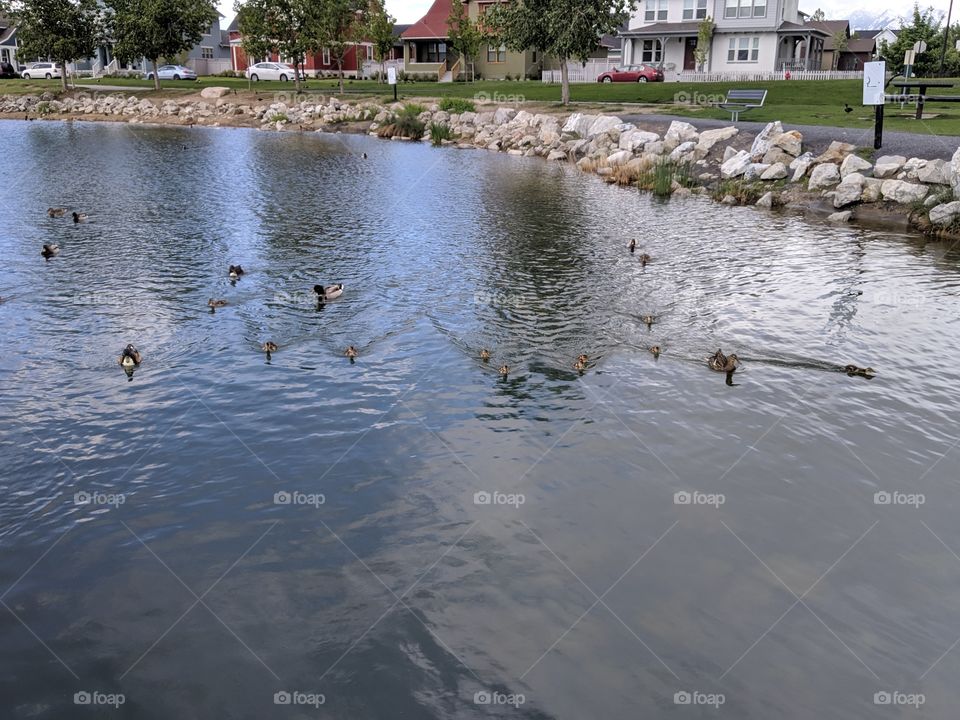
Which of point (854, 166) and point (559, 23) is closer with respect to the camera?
point (854, 166)

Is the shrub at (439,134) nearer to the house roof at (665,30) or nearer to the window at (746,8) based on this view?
the house roof at (665,30)

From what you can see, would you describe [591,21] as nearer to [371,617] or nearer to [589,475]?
[589,475]

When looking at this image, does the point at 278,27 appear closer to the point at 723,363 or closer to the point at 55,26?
the point at 55,26

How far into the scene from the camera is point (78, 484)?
10.4 metres

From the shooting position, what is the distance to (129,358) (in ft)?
44.5

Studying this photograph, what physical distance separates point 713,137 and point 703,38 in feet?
120

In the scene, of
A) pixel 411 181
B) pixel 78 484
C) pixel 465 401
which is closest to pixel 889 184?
pixel 411 181

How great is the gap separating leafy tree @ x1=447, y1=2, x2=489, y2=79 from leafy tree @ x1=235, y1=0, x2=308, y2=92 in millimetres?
13706

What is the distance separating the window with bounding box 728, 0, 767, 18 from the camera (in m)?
66.9

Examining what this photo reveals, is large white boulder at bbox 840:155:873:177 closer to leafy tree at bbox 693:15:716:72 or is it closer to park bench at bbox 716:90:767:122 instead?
park bench at bbox 716:90:767:122

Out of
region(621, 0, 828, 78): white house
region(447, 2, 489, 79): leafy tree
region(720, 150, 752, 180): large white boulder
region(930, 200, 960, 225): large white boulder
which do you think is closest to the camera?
region(930, 200, 960, 225): large white boulder

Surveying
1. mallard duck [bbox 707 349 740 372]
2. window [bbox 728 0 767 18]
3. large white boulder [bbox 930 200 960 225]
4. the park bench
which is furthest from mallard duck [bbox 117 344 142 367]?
window [bbox 728 0 767 18]

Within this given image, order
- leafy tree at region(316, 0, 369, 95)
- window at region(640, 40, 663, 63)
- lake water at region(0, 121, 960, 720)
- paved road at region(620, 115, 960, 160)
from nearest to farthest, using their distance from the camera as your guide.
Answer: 1. lake water at region(0, 121, 960, 720)
2. paved road at region(620, 115, 960, 160)
3. leafy tree at region(316, 0, 369, 95)
4. window at region(640, 40, 663, 63)

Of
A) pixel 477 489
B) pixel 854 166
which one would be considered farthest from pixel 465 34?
pixel 477 489
